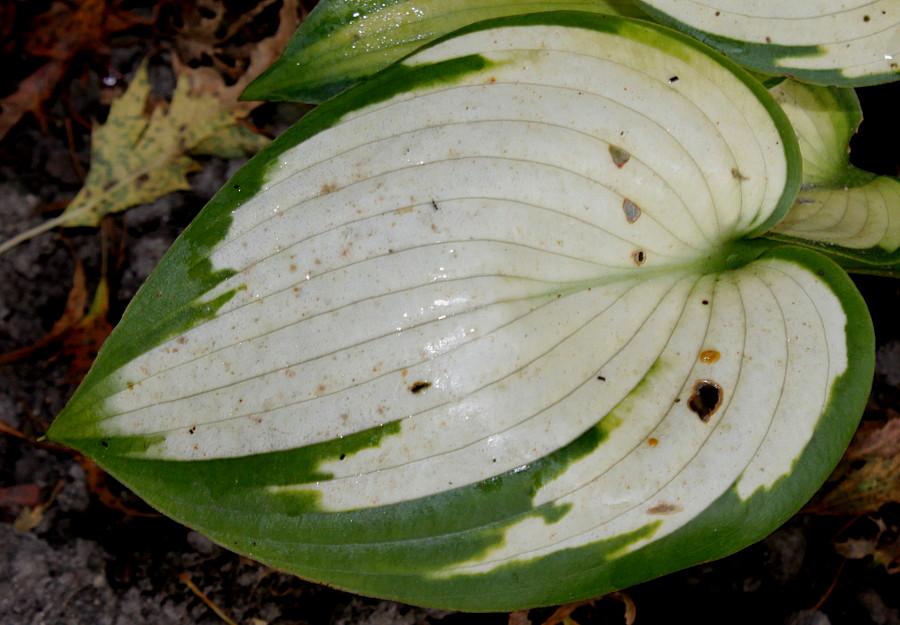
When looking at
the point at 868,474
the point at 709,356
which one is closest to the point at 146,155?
the point at 709,356

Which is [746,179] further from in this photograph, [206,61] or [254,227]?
[206,61]

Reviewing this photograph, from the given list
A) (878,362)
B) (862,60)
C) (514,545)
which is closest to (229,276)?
(514,545)

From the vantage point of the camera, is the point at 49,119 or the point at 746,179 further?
the point at 49,119

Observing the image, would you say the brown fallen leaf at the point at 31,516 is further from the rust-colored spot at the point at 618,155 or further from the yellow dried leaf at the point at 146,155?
the rust-colored spot at the point at 618,155

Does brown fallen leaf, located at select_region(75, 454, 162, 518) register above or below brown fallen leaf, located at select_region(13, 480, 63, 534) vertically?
above

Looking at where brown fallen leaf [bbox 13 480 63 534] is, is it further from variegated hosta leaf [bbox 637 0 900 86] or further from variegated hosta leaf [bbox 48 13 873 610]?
variegated hosta leaf [bbox 637 0 900 86]

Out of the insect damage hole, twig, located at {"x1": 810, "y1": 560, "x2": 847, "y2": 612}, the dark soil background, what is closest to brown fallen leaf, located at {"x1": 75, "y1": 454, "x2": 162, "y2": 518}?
the dark soil background
